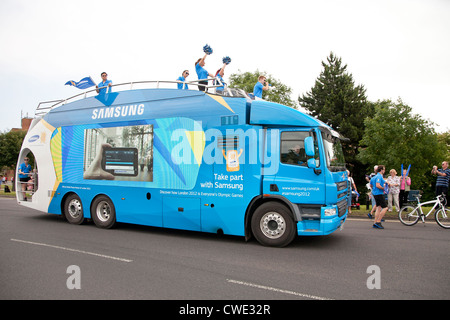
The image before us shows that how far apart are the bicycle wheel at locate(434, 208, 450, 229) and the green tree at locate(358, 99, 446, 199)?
19.1 metres

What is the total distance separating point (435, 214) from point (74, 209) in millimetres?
10692

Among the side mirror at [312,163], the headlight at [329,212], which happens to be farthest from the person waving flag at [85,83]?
the headlight at [329,212]

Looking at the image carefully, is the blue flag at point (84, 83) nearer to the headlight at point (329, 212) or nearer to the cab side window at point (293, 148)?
the cab side window at point (293, 148)

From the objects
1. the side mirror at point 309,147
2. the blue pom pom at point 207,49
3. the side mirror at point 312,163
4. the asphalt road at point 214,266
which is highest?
the blue pom pom at point 207,49

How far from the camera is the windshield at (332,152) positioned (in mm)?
6812

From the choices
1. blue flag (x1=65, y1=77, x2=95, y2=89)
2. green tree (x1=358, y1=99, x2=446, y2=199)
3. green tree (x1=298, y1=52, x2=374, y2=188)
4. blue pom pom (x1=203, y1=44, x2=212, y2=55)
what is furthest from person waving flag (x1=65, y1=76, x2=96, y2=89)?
green tree (x1=298, y1=52, x2=374, y2=188)

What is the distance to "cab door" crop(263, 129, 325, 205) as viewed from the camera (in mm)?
6488

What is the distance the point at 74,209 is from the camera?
970 centimetres

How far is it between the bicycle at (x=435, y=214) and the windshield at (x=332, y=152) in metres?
3.99

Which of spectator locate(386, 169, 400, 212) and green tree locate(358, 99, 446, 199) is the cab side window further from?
green tree locate(358, 99, 446, 199)

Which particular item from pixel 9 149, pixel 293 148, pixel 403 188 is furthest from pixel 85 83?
pixel 9 149

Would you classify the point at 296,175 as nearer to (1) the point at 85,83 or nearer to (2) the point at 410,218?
(2) the point at 410,218
